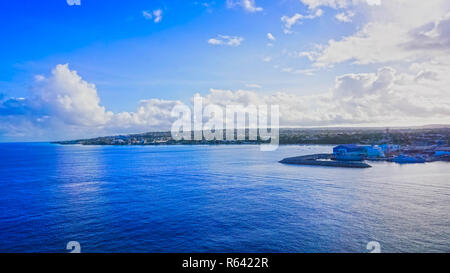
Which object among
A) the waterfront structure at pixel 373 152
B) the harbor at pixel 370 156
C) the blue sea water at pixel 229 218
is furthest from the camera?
the waterfront structure at pixel 373 152

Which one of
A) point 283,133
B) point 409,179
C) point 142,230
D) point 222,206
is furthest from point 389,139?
point 142,230

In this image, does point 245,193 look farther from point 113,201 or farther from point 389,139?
point 389,139

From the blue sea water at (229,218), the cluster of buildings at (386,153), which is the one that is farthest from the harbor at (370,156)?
the blue sea water at (229,218)

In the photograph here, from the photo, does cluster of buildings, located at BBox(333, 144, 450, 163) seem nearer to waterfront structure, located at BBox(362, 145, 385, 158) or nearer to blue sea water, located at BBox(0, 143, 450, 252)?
waterfront structure, located at BBox(362, 145, 385, 158)

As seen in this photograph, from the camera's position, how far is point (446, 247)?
689 centimetres

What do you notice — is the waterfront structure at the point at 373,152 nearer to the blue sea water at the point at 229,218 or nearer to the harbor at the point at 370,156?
the harbor at the point at 370,156

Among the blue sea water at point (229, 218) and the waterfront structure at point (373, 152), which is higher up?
the waterfront structure at point (373, 152)

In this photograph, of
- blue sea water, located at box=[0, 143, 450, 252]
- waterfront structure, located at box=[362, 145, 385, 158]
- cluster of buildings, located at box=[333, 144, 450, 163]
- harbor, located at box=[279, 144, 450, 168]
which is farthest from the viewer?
waterfront structure, located at box=[362, 145, 385, 158]

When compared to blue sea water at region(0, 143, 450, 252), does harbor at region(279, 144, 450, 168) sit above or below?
above

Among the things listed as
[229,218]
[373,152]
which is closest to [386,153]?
[373,152]

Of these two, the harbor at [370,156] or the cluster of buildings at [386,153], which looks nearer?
the harbor at [370,156]

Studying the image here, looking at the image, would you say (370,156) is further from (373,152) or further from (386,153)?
(386,153)

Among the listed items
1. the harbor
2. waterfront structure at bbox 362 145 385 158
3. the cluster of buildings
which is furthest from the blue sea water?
waterfront structure at bbox 362 145 385 158

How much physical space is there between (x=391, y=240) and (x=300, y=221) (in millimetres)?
2651
